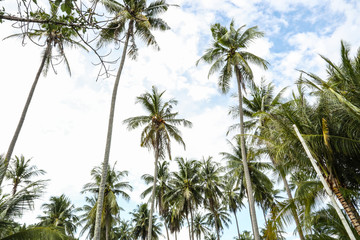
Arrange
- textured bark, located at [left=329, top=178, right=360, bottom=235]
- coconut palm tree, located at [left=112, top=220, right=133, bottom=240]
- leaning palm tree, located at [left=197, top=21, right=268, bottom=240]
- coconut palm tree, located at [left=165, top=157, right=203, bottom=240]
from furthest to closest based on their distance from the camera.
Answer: coconut palm tree, located at [left=112, top=220, right=133, bottom=240] < coconut palm tree, located at [left=165, top=157, right=203, bottom=240] < leaning palm tree, located at [left=197, top=21, right=268, bottom=240] < textured bark, located at [left=329, top=178, right=360, bottom=235]

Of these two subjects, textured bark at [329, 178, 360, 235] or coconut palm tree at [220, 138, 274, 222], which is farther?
coconut palm tree at [220, 138, 274, 222]

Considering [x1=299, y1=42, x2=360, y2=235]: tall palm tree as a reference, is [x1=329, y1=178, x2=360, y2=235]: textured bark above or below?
below

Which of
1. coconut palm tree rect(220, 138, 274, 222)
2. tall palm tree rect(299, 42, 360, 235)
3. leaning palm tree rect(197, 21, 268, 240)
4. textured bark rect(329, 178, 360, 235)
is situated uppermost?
leaning palm tree rect(197, 21, 268, 240)

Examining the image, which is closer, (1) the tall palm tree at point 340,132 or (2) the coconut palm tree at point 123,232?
(1) the tall palm tree at point 340,132

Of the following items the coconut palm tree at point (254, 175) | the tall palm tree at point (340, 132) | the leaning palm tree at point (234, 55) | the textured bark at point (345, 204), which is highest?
the leaning palm tree at point (234, 55)

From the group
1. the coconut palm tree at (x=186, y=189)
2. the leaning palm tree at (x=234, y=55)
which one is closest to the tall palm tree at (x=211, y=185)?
the coconut palm tree at (x=186, y=189)

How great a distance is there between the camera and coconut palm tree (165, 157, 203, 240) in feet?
76.9

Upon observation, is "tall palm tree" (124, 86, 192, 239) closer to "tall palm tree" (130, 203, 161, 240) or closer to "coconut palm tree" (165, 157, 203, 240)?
"coconut palm tree" (165, 157, 203, 240)

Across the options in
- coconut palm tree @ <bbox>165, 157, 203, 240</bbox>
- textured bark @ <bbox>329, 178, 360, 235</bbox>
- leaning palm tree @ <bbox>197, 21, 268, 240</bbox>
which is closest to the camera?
textured bark @ <bbox>329, 178, 360, 235</bbox>

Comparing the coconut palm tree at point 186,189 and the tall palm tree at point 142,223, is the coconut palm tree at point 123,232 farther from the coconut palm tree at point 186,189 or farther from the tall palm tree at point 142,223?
the coconut palm tree at point 186,189

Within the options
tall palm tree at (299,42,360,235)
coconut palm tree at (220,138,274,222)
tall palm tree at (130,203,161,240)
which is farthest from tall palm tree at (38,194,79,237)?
tall palm tree at (299,42,360,235)

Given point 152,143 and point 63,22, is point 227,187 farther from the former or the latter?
Answer: point 63,22

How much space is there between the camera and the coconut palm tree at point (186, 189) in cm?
2344

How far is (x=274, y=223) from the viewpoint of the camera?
8.55 meters
